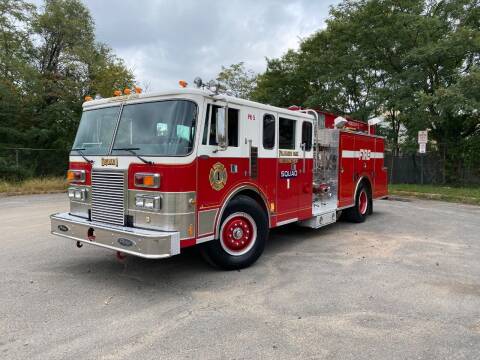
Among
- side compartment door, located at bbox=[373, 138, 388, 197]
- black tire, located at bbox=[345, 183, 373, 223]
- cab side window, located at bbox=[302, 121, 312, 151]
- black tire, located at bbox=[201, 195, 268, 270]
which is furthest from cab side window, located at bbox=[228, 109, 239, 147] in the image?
side compartment door, located at bbox=[373, 138, 388, 197]

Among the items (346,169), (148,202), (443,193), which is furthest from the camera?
(443,193)

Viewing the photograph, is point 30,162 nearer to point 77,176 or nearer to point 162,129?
point 77,176

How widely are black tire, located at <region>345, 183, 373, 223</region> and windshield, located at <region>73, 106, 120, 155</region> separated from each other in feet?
19.9

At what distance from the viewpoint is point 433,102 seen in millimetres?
15430

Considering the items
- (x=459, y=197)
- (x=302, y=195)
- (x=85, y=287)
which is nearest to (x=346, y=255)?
(x=302, y=195)

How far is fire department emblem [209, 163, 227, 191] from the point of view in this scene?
16.4 ft

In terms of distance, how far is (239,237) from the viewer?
18.2ft

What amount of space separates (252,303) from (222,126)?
2.19 metres

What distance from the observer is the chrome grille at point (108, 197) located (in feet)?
16.1

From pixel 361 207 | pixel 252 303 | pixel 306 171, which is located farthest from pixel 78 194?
pixel 361 207

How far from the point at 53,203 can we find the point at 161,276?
367 inches

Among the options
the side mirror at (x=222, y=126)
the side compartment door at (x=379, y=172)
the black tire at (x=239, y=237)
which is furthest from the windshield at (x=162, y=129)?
the side compartment door at (x=379, y=172)

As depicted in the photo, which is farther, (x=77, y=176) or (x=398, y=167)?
(x=398, y=167)

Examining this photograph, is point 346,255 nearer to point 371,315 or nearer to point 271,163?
point 271,163
